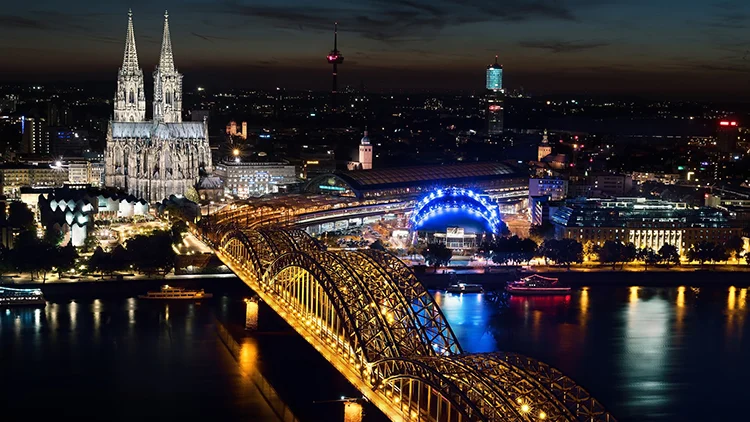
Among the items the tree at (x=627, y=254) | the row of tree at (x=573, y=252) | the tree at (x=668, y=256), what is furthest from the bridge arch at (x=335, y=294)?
the tree at (x=668, y=256)

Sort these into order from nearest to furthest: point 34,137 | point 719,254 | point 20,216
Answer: point 719,254 → point 20,216 → point 34,137

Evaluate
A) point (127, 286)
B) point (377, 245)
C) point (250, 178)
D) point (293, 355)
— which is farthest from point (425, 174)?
point (293, 355)

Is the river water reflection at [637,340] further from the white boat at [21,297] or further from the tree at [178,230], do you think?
the white boat at [21,297]

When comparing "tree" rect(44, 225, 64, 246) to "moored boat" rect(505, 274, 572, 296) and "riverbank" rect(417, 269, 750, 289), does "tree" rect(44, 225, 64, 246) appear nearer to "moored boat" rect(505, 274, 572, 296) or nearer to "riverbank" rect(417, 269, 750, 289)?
"riverbank" rect(417, 269, 750, 289)

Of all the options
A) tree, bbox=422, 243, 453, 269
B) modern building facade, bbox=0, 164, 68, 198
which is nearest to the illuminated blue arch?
tree, bbox=422, 243, 453, 269

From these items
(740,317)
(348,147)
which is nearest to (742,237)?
(740,317)

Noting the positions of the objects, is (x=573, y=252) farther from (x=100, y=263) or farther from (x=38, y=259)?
(x=38, y=259)

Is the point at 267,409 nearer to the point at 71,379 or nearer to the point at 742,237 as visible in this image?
the point at 71,379

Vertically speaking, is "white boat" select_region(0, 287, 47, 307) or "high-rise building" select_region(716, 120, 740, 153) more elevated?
"high-rise building" select_region(716, 120, 740, 153)
